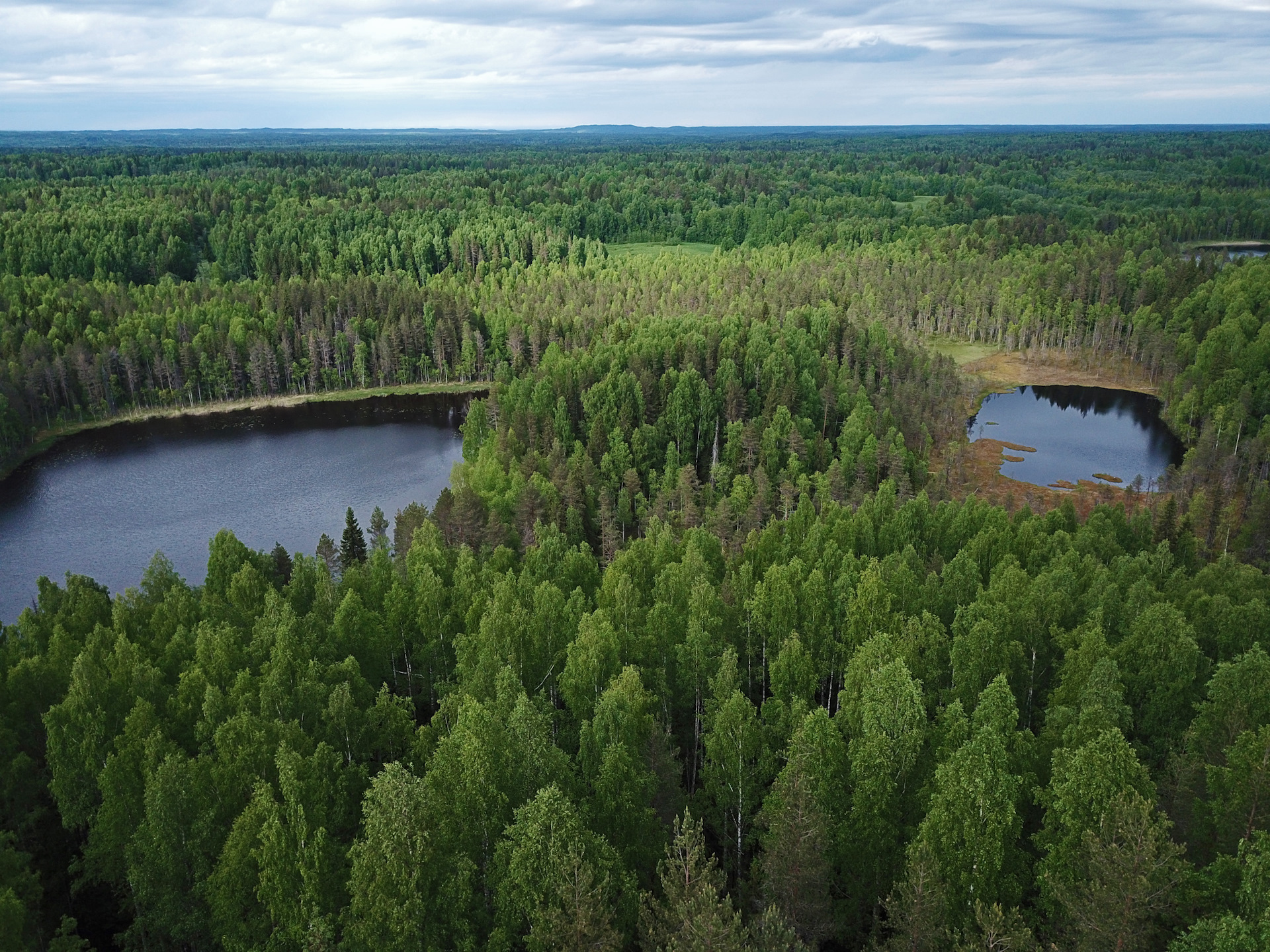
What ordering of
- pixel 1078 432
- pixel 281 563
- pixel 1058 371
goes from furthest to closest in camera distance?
pixel 1058 371 → pixel 1078 432 → pixel 281 563

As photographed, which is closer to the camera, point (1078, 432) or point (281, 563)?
point (281, 563)

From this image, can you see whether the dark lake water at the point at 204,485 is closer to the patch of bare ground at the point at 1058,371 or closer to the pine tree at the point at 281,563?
the pine tree at the point at 281,563

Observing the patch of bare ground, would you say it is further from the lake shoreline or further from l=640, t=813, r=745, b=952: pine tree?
l=640, t=813, r=745, b=952: pine tree

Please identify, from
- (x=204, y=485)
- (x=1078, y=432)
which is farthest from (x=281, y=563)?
(x=1078, y=432)

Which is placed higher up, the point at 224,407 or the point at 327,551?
the point at 327,551

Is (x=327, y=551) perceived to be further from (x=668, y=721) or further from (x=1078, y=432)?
(x=1078, y=432)

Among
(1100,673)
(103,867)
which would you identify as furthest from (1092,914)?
(103,867)

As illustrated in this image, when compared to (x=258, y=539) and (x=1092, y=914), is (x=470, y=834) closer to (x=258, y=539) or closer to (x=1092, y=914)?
(x=1092, y=914)
